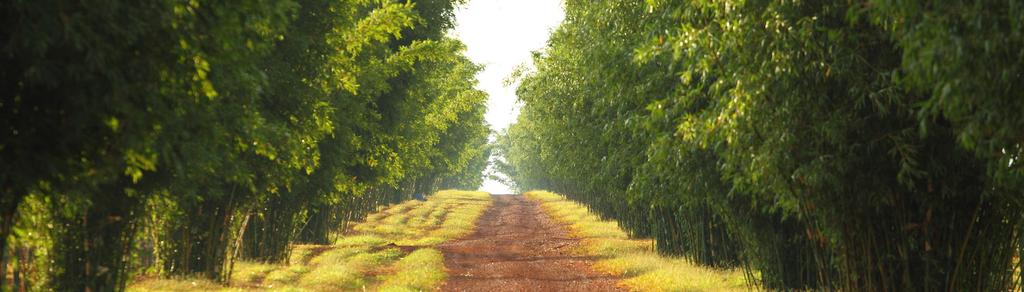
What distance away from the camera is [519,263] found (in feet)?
76.0

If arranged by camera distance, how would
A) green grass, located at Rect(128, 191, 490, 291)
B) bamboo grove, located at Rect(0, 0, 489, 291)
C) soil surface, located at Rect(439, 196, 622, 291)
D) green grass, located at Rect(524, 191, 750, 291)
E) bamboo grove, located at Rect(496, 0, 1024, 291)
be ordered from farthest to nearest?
soil surface, located at Rect(439, 196, 622, 291) → green grass, located at Rect(524, 191, 750, 291) → green grass, located at Rect(128, 191, 490, 291) → bamboo grove, located at Rect(496, 0, 1024, 291) → bamboo grove, located at Rect(0, 0, 489, 291)

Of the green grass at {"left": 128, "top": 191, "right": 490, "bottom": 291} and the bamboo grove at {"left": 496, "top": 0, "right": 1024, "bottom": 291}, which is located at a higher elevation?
the bamboo grove at {"left": 496, "top": 0, "right": 1024, "bottom": 291}

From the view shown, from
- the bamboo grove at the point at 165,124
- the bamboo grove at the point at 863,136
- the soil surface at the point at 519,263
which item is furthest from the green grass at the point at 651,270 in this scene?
the bamboo grove at the point at 165,124

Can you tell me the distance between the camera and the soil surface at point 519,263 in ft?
58.7

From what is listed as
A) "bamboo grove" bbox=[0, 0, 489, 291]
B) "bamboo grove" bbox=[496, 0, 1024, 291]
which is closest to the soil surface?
"bamboo grove" bbox=[0, 0, 489, 291]

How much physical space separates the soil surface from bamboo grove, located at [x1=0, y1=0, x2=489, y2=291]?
364 cm

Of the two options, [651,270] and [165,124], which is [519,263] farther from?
[165,124]

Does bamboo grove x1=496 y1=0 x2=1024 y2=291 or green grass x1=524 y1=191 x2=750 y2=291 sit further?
green grass x1=524 y1=191 x2=750 y2=291

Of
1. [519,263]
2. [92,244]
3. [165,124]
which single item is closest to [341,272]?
[519,263]

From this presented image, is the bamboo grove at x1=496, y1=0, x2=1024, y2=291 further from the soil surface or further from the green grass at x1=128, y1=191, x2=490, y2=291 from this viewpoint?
the green grass at x1=128, y1=191, x2=490, y2=291

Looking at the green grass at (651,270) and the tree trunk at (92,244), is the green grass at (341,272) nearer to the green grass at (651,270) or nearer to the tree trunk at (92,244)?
the tree trunk at (92,244)

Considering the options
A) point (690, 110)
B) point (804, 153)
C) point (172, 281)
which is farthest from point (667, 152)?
point (172, 281)

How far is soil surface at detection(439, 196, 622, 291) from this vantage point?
17.9m

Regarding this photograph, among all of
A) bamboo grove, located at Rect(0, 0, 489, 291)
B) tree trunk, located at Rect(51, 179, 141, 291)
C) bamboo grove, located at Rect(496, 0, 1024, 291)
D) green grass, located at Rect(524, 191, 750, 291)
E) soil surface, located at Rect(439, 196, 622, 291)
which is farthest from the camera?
soil surface, located at Rect(439, 196, 622, 291)
